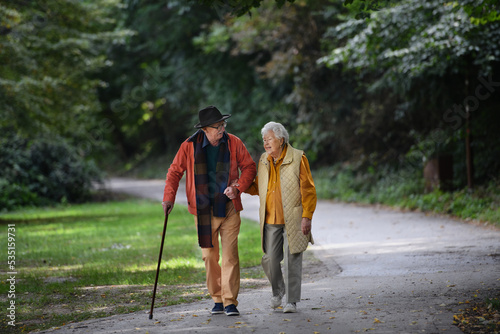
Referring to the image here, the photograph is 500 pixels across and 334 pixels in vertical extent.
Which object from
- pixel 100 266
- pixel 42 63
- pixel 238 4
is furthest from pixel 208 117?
pixel 42 63

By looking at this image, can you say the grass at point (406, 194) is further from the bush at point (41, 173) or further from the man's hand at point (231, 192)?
the bush at point (41, 173)

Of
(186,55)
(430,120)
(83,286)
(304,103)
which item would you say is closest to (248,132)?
(186,55)

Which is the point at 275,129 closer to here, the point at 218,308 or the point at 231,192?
the point at 231,192

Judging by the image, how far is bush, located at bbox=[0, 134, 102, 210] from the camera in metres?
21.0

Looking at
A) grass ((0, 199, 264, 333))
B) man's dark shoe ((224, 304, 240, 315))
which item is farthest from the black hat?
grass ((0, 199, 264, 333))

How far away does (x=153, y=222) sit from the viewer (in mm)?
15633

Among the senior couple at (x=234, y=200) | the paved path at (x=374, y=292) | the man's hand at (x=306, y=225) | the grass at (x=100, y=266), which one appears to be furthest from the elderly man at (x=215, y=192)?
the grass at (x=100, y=266)

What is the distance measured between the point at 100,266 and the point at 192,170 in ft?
13.4

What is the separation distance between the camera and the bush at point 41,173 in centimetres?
2097

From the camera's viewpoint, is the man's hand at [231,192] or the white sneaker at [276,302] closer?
the man's hand at [231,192]

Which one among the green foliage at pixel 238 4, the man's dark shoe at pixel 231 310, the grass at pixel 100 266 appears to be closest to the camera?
the man's dark shoe at pixel 231 310

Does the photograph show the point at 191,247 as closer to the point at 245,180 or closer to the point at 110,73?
the point at 245,180

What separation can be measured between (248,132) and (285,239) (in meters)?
23.9

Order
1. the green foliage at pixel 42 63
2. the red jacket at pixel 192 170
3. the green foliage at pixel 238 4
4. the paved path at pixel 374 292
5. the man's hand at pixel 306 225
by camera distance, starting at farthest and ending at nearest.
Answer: the green foliage at pixel 42 63 < the green foliage at pixel 238 4 < the red jacket at pixel 192 170 < the man's hand at pixel 306 225 < the paved path at pixel 374 292
